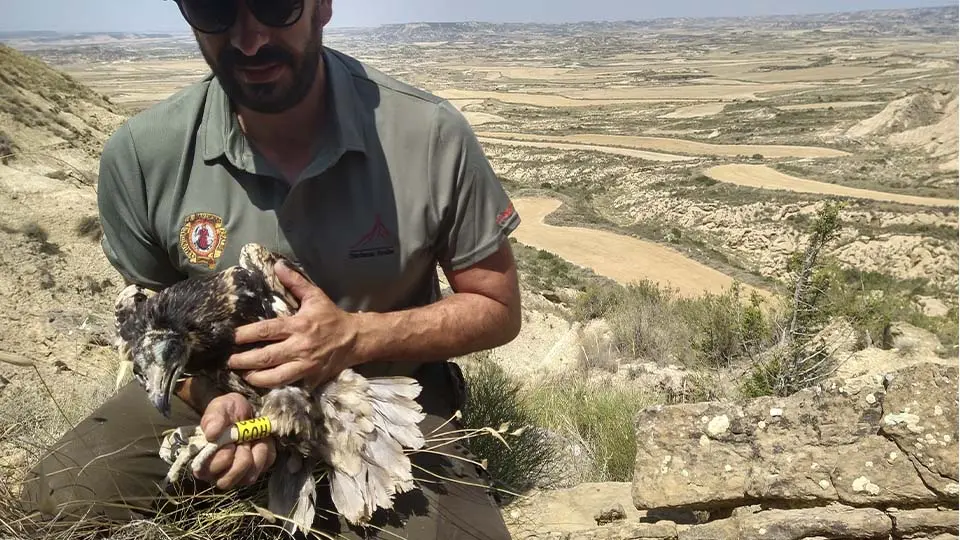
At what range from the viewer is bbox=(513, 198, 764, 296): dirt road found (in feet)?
59.3

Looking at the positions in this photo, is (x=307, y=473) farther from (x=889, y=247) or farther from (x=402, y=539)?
(x=889, y=247)

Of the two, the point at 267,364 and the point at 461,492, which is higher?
the point at 267,364

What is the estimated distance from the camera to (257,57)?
2277mm

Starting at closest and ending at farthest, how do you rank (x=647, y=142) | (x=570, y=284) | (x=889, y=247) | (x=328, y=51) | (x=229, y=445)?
(x=229, y=445)
(x=328, y=51)
(x=570, y=284)
(x=889, y=247)
(x=647, y=142)

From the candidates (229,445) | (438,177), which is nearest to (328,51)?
(438,177)

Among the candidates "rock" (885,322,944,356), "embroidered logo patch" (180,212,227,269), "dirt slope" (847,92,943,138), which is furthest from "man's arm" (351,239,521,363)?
"dirt slope" (847,92,943,138)

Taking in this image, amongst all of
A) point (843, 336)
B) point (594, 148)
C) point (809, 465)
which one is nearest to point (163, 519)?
point (809, 465)

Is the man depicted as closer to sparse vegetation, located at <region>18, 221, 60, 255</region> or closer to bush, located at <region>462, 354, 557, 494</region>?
bush, located at <region>462, 354, 557, 494</region>

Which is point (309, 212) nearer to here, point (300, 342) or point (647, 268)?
point (300, 342)

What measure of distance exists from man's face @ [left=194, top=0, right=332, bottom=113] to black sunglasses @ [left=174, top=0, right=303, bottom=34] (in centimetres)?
3

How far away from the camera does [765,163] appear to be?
33.5 m

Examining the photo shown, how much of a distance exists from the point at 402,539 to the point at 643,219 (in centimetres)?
2543

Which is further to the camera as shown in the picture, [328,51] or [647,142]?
[647,142]

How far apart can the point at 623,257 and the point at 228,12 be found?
745 inches
